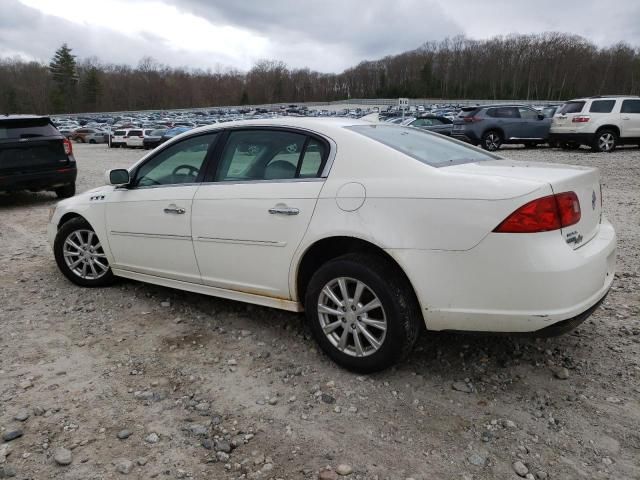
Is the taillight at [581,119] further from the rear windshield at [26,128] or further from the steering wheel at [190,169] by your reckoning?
the steering wheel at [190,169]

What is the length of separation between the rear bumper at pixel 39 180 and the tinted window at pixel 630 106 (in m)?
14.7

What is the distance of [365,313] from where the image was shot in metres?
2.93

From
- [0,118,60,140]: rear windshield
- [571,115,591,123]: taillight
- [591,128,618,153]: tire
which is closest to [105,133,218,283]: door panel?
[0,118,60,140]: rear windshield

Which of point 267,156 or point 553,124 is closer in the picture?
point 267,156

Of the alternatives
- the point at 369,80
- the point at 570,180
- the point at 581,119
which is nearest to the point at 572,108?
the point at 581,119

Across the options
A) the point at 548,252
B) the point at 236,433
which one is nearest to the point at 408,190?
the point at 548,252

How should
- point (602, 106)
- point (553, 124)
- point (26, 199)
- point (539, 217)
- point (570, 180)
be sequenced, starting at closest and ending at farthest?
point (539, 217), point (570, 180), point (26, 199), point (602, 106), point (553, 124)

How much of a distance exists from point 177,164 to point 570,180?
8.97 feet

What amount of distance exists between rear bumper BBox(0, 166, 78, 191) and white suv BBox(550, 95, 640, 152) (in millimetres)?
13712

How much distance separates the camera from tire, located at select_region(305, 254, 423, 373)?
2.79 m

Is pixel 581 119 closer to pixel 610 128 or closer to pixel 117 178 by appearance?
pixel 610 128

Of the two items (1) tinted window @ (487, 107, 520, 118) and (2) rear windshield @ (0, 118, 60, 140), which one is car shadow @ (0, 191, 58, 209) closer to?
(2) rear windshield @ (0, 118, 60, 140)

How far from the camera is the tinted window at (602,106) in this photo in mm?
15055

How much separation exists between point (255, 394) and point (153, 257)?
1608 mm
